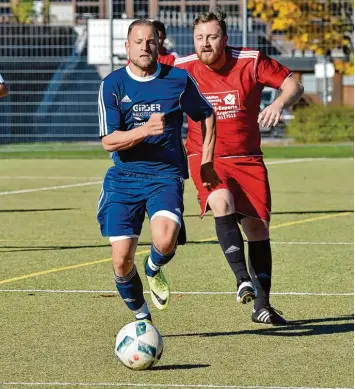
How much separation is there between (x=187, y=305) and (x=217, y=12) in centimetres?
210

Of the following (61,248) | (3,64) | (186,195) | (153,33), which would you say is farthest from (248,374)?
(3,64)

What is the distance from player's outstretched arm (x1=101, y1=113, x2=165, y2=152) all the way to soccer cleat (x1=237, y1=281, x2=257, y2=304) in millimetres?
1300

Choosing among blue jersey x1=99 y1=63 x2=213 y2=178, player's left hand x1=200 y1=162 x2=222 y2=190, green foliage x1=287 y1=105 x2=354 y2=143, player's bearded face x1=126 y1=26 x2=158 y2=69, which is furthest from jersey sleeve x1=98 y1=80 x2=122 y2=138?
green foliage x1=287 y1=105 x2=354 y2=143

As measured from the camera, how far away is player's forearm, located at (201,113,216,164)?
26.5 ft

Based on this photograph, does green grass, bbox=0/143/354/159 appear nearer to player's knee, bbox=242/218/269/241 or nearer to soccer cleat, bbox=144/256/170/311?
player's knee, bbox=242/218/269/241

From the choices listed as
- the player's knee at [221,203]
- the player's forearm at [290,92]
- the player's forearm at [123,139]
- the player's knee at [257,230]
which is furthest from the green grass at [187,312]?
the player's forearm at [290,92]

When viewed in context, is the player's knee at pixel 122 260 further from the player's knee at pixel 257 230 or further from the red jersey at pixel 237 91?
the red jersey at pixel 237 91

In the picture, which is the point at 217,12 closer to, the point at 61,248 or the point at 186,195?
the point at 61,248

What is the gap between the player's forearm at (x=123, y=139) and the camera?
7.31m

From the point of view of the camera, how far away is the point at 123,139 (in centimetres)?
745

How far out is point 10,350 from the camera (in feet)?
24.4

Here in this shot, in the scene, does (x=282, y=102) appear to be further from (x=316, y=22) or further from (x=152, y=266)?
(x=316, y=22)

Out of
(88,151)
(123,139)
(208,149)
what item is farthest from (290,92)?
(88,151)

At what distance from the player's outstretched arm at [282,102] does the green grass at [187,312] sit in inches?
53.1
